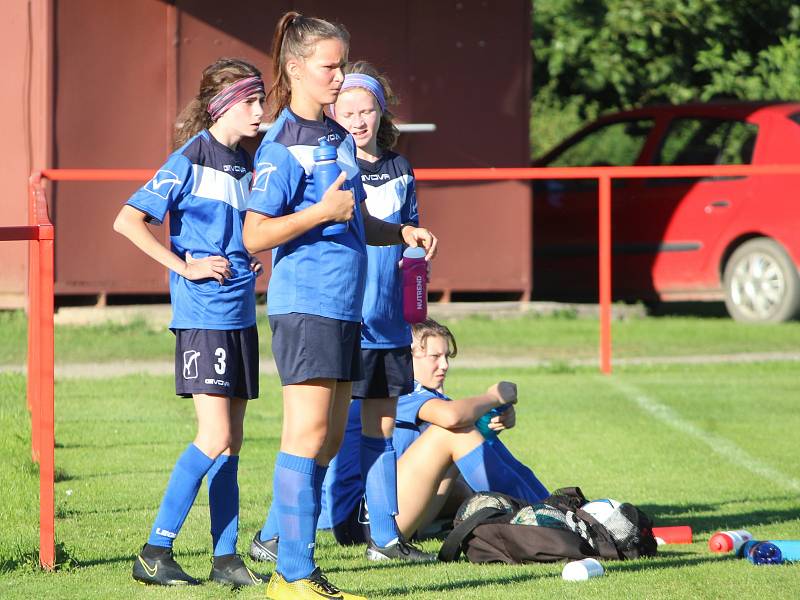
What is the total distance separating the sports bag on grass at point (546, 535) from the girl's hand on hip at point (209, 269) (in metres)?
1.37

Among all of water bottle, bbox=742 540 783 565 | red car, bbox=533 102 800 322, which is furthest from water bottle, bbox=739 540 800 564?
red car, bbox=533 102 800 322

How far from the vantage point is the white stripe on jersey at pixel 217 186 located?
17.6ft

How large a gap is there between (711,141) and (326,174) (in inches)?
393

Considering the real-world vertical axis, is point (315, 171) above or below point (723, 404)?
above

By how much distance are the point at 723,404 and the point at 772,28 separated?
31.6ft

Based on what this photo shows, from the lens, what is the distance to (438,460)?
6188 mm

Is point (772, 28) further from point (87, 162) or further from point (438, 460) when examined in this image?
point (438, 460)

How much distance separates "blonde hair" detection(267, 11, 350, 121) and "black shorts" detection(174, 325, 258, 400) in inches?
33.7

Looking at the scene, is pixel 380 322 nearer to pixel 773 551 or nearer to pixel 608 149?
pixel 773 551

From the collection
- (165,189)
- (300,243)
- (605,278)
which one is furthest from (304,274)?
(605,278)

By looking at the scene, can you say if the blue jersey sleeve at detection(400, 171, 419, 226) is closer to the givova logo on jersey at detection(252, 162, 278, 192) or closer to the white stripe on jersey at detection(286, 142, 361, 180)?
the white stripe on jersey at detection(286, 142, 361, 180)

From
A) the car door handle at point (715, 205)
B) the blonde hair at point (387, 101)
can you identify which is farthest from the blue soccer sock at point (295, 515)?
the car door handle at point (715, 205)

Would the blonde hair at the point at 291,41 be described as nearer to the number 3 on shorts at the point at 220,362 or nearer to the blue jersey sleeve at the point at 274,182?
the blue jersey sleeve at the point at 274,182

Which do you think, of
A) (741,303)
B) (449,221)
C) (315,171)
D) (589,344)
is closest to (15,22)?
(449,221)
